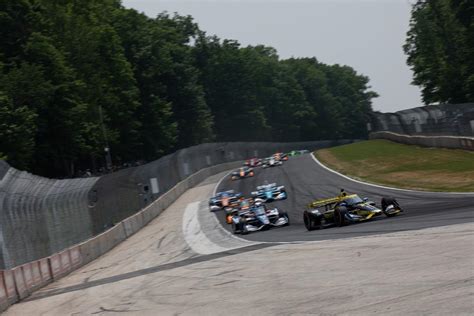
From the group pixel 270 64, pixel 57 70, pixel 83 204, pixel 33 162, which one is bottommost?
pixel 83 204

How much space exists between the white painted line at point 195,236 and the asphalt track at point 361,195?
3.81 feet

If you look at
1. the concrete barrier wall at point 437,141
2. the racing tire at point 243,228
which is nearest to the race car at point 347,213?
the racing tire at point 243,228

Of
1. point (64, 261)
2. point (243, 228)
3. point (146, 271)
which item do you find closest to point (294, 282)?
point (146, 271)

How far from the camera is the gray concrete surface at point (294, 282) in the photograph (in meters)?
10.1

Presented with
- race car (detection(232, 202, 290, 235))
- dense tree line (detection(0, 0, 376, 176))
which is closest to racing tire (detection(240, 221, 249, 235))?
race car (detection(232, 202, 290, 235))

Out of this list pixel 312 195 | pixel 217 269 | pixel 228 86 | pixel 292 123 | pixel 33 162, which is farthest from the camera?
pixel 292 123

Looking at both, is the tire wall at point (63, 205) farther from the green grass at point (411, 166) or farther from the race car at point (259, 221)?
the green grass at point (411, 166)

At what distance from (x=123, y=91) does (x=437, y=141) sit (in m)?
34.7

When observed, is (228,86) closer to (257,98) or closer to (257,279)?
(257,98)

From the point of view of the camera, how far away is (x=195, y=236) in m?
28.3

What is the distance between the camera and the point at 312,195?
112ft

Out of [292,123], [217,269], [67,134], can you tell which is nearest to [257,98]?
[292,123]

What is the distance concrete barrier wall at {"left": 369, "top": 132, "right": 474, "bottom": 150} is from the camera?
128 feet

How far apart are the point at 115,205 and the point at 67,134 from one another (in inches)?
865
